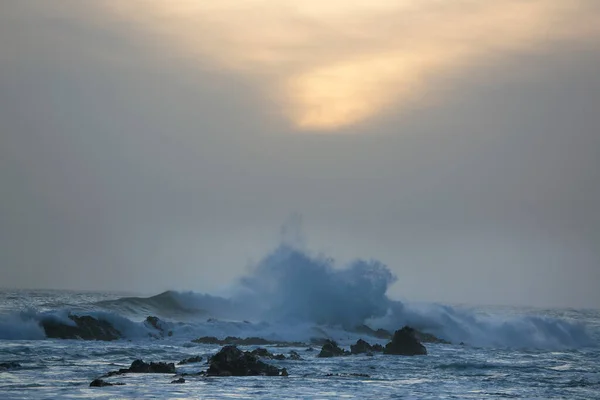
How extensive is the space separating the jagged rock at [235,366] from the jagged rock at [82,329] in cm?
1662

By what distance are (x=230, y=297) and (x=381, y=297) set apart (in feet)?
42.0

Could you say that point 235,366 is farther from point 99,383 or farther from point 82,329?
point 82,329

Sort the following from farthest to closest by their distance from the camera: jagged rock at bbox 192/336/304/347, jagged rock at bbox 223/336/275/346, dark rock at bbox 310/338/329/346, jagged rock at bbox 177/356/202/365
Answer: dark rock at bbox 310/338/329/346, jagged rock at bbox 223/336/275/346, jagged rock at bbox 192/336/304/347, jagged rock at bbox 177/356/202/365

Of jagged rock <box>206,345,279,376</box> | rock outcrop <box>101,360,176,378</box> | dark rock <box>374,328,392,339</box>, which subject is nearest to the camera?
rock outcrop <box>101,360,176,378</box>

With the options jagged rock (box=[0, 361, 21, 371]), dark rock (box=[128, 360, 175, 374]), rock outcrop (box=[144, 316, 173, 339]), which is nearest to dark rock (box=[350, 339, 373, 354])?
dark rock (box=[128, 360, 175, 374])

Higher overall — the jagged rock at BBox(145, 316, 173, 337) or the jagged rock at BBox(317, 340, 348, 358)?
the jagged rock at BBox(145, 316, 173, 337)

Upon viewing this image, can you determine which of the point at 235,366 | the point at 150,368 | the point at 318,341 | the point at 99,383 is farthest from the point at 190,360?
the point at 318,341

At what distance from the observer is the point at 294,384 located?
28.4 meters

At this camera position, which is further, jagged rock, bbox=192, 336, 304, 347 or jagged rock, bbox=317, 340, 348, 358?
jagged rock, bbox=192, 336, 304, 347

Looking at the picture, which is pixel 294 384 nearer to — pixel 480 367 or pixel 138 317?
pixel 480 367

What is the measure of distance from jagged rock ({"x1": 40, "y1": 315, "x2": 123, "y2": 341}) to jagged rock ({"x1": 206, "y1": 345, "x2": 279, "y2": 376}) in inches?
654

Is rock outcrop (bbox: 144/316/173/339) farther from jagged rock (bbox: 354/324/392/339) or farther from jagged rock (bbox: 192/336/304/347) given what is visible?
jagged rock (bbox: 354/324/392/339)

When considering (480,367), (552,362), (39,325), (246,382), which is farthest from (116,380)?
(552,362)

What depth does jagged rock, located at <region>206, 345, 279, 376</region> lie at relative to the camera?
98.4 feet
